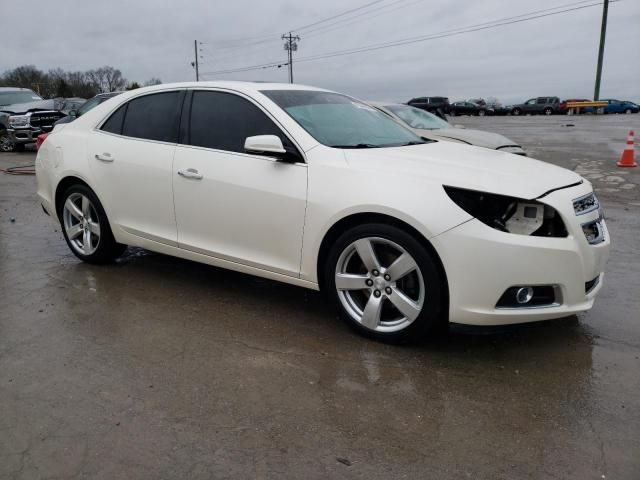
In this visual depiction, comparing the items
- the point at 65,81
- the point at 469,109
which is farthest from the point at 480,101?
the point at 65,81

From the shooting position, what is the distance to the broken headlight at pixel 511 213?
128 inches

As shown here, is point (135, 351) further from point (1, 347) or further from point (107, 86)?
point (107, 86)

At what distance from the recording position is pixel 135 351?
3514 mm

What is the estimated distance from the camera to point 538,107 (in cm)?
5116

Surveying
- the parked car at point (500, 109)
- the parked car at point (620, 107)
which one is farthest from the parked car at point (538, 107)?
the parked car at point (620, 107)

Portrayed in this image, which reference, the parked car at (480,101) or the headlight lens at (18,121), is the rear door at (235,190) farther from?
the parked car at (480,101)

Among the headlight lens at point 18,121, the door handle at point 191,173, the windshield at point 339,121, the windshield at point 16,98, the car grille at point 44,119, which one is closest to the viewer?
the windshield at point 339,121

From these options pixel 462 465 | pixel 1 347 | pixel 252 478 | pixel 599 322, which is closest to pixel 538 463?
pixel 462 465

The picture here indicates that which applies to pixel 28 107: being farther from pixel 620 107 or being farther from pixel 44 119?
pixel 620 107

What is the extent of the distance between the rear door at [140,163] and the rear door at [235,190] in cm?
15

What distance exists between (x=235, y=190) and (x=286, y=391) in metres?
1.51

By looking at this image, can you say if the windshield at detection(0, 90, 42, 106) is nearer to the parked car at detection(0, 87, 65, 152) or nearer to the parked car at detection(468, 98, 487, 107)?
the parked car at detection(0, 87, 65, 152)

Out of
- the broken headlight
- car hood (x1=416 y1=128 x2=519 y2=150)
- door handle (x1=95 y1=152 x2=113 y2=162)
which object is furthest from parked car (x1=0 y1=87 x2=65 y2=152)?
the broken headlight

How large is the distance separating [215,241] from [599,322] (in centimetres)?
277
